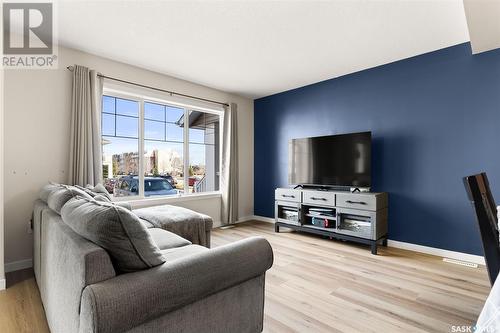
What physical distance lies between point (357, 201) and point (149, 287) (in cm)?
294

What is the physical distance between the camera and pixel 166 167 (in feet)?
13.7

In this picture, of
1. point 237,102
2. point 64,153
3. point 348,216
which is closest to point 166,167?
point 64,153

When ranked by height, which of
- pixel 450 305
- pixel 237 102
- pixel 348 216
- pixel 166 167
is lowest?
pixel 450 305

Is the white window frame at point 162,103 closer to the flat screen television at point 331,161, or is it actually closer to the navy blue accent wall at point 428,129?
the flat screen television at point 331,161

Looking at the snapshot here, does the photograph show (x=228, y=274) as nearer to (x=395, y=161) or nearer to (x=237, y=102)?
(x=395, y=161)

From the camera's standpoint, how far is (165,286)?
1070 mm

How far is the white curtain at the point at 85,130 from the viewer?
9.79 ft

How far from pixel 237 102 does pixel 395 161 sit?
117 inches

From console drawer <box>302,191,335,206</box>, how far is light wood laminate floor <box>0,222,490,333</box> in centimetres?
74

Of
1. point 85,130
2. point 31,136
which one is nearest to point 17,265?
point 31,136

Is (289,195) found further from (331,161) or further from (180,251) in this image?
(180,251)

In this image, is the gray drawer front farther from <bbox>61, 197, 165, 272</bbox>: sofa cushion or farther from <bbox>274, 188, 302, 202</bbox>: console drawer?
<bbox>61, 197, 165, 272</bbox>: sofa cushion

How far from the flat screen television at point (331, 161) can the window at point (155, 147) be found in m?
1.61

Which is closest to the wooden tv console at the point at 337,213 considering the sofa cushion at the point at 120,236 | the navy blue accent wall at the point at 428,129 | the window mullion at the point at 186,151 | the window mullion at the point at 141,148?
the navy blue accent wall at the point at 428,129
